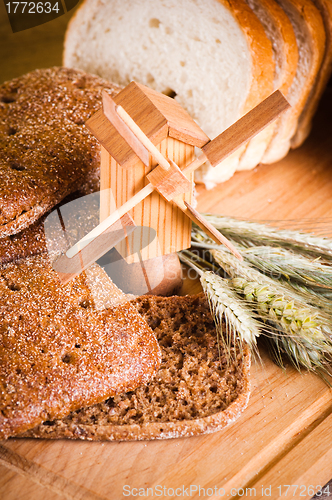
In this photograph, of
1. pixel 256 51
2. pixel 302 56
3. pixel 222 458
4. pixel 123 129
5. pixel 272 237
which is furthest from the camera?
pixel 302 56

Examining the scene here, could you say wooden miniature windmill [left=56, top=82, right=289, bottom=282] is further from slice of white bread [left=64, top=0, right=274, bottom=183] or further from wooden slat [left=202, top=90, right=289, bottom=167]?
slice of white bread [left=64, top=0, right=274, bottom=183]

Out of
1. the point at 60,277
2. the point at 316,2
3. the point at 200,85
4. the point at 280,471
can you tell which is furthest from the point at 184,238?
the point at 316,2

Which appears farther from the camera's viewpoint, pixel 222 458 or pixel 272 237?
pixel 272 237

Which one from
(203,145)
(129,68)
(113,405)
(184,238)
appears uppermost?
(129,68)

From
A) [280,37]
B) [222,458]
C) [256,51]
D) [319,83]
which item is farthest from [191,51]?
[222,458]

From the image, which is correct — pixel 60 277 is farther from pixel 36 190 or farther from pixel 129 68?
pixel 129 68

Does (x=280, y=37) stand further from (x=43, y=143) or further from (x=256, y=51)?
(x=43, y=143)

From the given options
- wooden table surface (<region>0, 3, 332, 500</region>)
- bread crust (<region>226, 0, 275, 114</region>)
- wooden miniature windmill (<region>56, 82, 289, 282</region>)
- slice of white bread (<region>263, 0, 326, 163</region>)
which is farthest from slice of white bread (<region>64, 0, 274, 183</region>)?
wooden table surface (<region>0, 3, 332, 500</region>)
